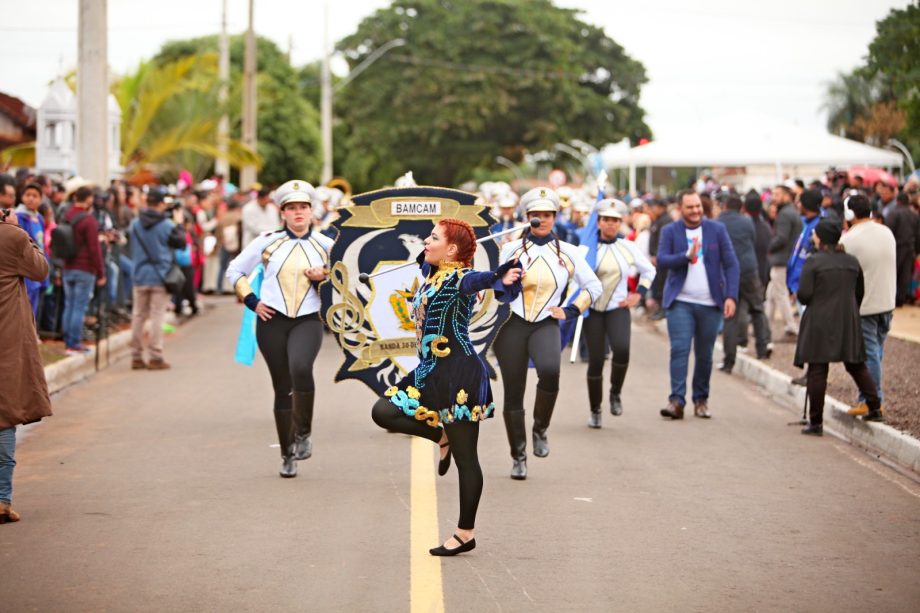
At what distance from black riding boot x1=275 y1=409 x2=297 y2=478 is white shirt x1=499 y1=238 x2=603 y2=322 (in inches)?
66.1

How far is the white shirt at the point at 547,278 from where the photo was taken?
31.4 feet

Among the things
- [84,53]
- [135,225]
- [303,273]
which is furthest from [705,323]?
[84,53]

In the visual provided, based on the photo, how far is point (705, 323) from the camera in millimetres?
12234

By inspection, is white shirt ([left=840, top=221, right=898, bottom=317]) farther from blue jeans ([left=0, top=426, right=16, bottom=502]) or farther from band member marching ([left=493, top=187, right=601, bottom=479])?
blue jeans ([left=0, top=426, right=16, bottom=502])

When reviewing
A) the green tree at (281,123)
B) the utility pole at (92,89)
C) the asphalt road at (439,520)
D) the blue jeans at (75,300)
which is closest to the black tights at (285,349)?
the asphalt road at (439,520)

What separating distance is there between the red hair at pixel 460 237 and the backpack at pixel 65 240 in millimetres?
8872

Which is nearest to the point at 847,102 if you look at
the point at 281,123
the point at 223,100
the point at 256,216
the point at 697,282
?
the point at 281,123

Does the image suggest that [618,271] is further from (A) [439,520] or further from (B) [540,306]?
(A) [439,520]

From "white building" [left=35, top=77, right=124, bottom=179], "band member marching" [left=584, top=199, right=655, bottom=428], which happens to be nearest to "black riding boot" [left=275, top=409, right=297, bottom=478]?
"band member marching" [left=584, top=199, right=655, bottom=428]

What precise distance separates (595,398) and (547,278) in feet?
7.50

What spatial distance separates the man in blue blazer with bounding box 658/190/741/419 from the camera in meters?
12.2

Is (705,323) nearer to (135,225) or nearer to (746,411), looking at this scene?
(746,411)

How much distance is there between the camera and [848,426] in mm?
11656

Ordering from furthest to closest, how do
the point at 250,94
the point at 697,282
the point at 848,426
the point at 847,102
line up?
the point at 847,102 < the point at 250,94 < the point at 697,282 < the point at 848,426
